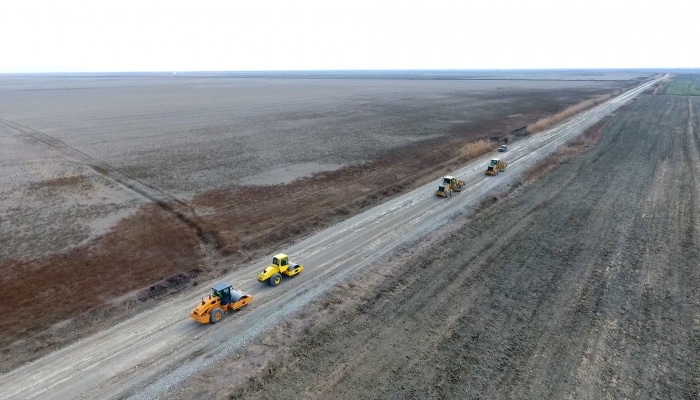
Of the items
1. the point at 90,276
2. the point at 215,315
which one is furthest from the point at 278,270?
the point at 90,276

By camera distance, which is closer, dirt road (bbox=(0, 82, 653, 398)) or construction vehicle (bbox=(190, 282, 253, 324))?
dirt road (bbox=(0, 82, 653, 398))

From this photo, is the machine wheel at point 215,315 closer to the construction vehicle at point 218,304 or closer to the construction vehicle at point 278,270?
the construction vehicle at point 218,304

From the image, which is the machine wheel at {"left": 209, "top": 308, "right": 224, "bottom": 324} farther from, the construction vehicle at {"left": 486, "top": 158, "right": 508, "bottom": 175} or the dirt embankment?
the construction vehicle at {"left": 486, "top": 158, "right": 508, "bottom": 175}

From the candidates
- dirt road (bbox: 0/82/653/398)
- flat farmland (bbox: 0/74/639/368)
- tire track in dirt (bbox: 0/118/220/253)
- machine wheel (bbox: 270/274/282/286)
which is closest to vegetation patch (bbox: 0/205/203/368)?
flat farmland (bbox: 0/74/639/368)

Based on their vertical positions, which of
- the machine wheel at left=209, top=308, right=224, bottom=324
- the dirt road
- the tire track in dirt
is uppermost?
the tire track in dirt

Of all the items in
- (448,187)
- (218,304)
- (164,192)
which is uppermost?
(448,187)

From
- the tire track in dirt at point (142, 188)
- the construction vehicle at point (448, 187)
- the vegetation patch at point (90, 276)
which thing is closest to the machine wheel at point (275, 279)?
the vegetation patch at point (90, 276)

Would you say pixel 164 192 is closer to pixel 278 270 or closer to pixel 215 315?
pixel 278 270
